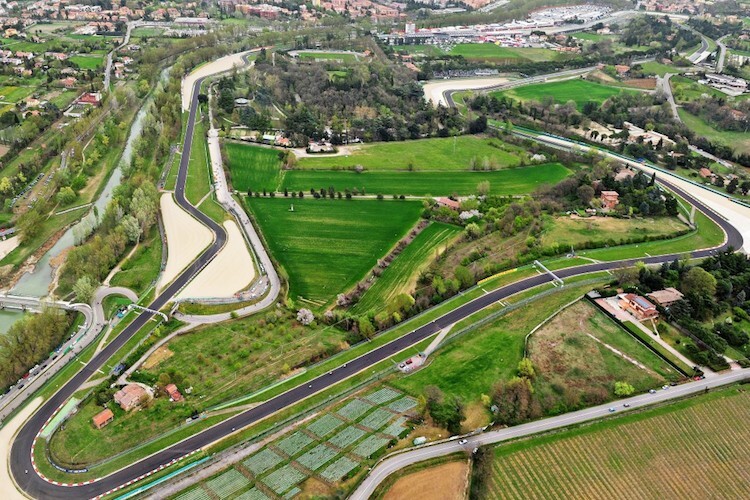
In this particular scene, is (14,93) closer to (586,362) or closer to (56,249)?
(56,249)

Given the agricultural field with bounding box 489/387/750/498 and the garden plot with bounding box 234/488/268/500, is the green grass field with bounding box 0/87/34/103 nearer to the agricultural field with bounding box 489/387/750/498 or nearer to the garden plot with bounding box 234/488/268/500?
the garden plot with bounding box 234/488/268/500

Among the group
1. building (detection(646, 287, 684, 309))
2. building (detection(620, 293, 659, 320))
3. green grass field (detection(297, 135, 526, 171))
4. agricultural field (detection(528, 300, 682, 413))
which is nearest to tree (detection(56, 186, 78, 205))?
green grass field (detection(297, 135, 526, 171))

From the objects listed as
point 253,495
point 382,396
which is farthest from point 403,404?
point 253,495

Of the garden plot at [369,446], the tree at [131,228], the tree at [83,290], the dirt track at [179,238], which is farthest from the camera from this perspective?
the tree at [131,228]

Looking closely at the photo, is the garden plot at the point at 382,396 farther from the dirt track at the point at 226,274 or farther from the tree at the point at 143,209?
the tree at the point at 143,209

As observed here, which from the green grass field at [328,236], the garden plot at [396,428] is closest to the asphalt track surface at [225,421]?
the garden plot at [396,428]

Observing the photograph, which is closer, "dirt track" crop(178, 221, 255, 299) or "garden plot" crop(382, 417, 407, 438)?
"garden plot" crop(382, 417, 407, 438)

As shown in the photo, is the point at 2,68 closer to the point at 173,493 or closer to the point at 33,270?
the point at 33,270
